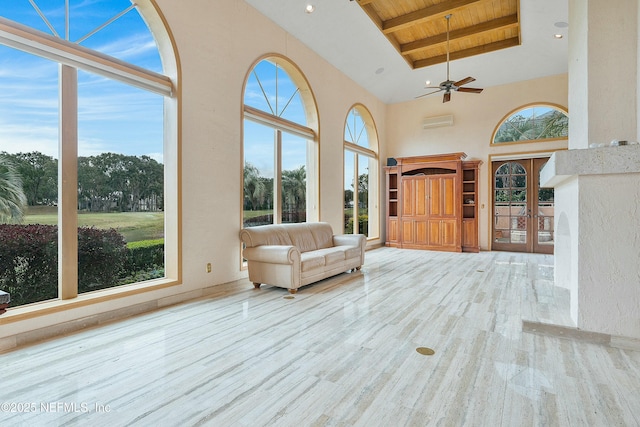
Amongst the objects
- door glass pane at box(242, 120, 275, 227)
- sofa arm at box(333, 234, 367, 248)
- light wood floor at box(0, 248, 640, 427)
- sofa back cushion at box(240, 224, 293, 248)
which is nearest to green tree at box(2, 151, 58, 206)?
light wood floor at box(0, 248, 640, 427)

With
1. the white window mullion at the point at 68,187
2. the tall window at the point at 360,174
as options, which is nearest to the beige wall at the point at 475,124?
the tall window at the point at 360,174

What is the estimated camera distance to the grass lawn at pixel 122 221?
9.73 ft

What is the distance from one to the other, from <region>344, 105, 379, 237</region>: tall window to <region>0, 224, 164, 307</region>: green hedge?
195 inches

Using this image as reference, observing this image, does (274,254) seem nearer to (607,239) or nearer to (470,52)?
(607,239)

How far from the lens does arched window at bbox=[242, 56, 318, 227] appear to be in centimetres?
518

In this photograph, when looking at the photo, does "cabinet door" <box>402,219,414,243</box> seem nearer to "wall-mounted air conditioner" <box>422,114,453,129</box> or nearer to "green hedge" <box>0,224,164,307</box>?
"wall-mounted air conditioner" <box>422,114,453,129</box>

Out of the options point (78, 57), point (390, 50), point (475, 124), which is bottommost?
point (78, 57)

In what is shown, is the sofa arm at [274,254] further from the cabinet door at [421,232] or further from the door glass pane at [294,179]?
the cabinet door at [421,232]

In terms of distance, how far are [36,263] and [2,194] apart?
66 centimetres

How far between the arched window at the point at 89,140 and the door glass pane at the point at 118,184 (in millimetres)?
11

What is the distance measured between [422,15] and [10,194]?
6.48 meters

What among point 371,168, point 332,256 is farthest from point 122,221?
point 371,168

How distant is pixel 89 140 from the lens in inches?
130

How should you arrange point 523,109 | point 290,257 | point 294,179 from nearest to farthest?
point 290,257
point 294,179
point 523,109
